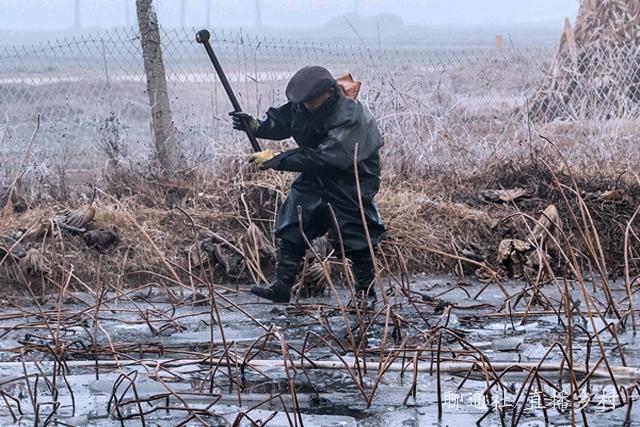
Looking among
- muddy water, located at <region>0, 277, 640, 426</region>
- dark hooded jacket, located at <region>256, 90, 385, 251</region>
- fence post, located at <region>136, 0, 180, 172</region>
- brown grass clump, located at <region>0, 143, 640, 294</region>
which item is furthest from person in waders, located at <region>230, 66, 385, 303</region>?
fence post, located at <region>136, 0, 180, 172</region>

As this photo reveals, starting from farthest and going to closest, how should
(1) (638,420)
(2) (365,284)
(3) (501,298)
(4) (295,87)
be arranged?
(3) (501,298)
(2) (365,284)
(4) (295,87)
(1) (638,420)

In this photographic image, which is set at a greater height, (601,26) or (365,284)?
(601,26)

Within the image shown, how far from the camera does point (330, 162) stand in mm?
7309

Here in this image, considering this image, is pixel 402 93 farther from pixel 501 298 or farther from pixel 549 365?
pixel 549 365

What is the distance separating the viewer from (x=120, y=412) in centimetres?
576

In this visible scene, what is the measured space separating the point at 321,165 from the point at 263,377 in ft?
5.31

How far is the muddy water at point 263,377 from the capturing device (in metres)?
5.74

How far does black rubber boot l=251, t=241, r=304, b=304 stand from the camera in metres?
7.91

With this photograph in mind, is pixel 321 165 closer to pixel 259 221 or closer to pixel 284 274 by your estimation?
pixel 284 274

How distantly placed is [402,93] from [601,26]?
5.15 meters

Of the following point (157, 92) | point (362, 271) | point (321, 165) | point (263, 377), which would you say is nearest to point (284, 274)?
point (362, 271)

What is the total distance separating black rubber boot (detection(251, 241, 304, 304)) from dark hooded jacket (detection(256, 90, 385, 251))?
0.41 feet

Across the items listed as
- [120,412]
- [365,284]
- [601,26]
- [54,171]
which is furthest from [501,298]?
[601,26]

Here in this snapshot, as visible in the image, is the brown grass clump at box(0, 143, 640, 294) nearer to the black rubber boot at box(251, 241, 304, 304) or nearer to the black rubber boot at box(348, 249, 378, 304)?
the black rubber boot at box(251, 241, 304, 304)
